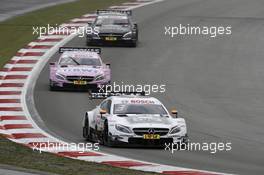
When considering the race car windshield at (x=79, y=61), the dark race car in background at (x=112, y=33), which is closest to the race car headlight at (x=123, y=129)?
the race car windshield at (x=79, y=61)

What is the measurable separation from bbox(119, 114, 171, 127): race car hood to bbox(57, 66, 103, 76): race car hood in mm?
11213

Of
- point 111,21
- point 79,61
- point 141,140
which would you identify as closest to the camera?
point 141,140

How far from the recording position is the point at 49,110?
1225 inches

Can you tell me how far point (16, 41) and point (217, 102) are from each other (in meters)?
14.0

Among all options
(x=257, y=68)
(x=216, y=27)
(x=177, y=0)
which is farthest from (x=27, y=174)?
(x=177, y=0)

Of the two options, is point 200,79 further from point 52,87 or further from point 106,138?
point 106,138

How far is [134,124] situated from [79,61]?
13.2m

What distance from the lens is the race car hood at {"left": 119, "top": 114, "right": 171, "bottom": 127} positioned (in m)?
23.8

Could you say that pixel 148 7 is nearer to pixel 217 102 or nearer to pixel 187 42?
pixel 187 42

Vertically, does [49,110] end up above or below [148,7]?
below

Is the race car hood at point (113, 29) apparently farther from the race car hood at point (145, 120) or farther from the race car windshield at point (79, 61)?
the race car hood at point (145, 120)

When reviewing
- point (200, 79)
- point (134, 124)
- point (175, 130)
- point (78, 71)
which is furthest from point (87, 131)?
point (200, 79)

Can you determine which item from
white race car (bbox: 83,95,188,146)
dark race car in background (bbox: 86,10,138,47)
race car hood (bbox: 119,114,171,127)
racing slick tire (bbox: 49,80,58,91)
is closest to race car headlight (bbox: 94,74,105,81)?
racing slick tire (bbox: 49,80,58,91)

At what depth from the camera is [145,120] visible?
78.8ft
